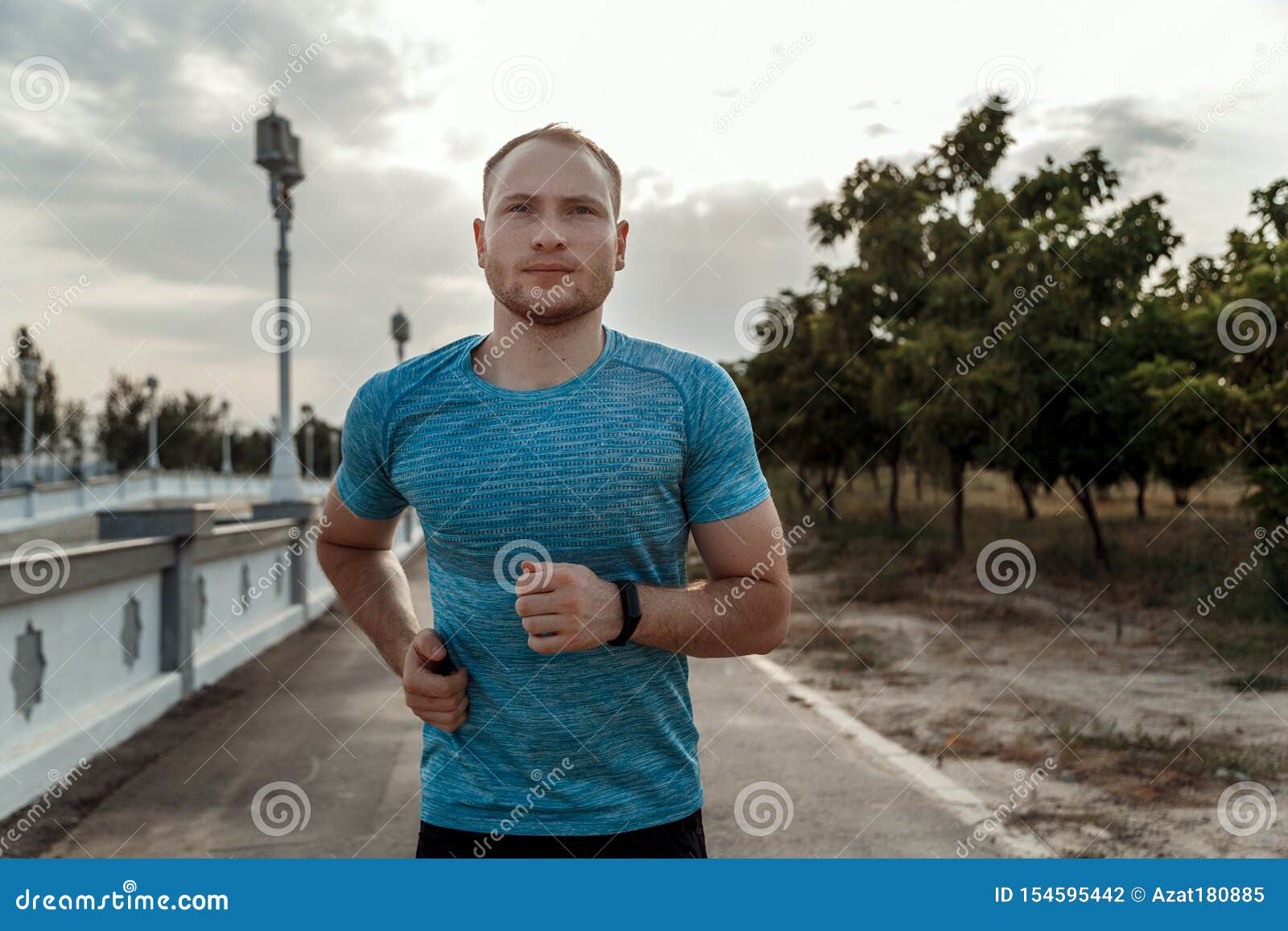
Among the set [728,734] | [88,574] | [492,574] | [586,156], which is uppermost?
[586,156]

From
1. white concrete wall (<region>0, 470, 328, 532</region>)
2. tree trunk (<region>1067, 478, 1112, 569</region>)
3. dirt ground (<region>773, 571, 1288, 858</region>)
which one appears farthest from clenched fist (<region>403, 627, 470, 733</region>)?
white concrete wall (<region>0, 470, 328, 532</region>)

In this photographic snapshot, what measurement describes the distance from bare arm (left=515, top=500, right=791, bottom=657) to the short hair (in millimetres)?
565

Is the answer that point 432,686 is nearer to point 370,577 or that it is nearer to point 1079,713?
point 370,577

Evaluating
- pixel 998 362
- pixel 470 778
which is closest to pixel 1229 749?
pixel 470 778

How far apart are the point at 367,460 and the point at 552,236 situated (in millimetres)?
544

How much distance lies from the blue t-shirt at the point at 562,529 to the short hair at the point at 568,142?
0.25 m

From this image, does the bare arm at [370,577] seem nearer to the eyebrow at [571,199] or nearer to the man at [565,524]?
the man at [565,524]

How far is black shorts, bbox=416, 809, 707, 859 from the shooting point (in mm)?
1957

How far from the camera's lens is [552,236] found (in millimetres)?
1843

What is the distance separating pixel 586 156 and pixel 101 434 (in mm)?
79239

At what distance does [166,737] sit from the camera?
7.73m

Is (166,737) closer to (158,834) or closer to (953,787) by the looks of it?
(158,834)

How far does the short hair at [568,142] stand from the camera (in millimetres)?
1918

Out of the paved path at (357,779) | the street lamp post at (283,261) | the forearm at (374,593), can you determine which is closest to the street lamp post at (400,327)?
the street lamp post at (283,261)
